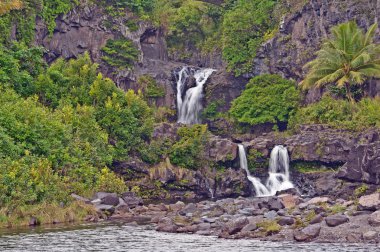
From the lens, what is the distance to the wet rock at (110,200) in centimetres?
5228

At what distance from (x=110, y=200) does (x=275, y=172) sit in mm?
22101

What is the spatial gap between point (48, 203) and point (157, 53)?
144 ft

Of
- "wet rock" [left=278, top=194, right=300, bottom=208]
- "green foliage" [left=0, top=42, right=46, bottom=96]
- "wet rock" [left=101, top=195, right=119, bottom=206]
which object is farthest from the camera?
"green foliage" [left=0, top=42, right=46, bottom=96]

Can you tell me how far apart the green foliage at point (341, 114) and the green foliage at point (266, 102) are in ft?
6.54

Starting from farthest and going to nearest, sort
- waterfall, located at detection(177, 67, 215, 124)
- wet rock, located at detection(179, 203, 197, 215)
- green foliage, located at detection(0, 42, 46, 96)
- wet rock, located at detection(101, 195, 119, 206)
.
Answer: waterfall, located at detection(177, 67, 215, 124)
green foliage, located at detection(0, 42, 46, 96)
wet rock, located at detection(101, 195, 119, 206)
wet rock, located at detection(179, 203, 197, 215)

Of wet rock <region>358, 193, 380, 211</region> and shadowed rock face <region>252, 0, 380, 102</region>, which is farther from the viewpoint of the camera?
shadowed rock face <region>252, 0, 380, 102</region>

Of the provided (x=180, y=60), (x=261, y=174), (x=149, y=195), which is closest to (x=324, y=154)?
(x=261, y=174)

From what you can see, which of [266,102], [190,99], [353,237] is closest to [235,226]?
[353,237]

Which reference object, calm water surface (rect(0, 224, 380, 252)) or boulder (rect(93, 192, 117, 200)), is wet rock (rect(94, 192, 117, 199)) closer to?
boulder (rect(93, 192, 117, 200))

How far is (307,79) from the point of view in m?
72.1

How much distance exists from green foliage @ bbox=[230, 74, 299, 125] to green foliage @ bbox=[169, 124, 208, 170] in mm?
8053

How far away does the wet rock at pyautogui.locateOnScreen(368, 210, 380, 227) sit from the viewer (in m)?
36.0

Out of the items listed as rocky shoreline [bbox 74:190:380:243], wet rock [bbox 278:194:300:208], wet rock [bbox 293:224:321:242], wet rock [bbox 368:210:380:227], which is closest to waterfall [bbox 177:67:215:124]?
rocky shoreline [bbox 74:190:380:243]

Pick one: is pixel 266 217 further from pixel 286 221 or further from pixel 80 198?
pixel 80 198
